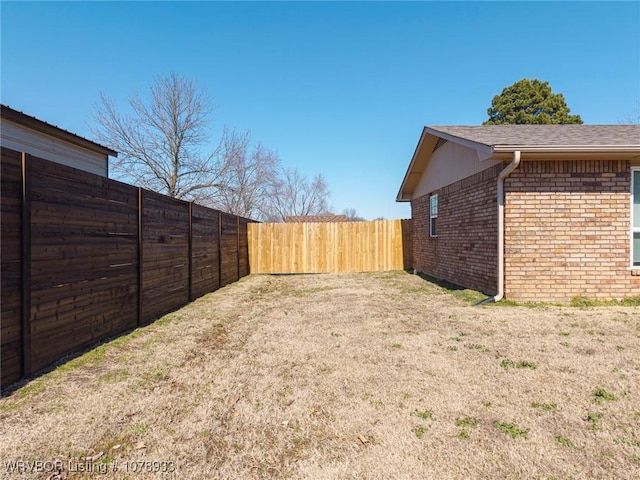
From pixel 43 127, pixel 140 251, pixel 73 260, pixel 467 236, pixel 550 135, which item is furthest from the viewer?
pixel 467 236

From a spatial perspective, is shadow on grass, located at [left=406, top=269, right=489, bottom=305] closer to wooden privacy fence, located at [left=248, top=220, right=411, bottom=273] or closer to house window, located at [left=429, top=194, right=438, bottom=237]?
house window, located at [left=429, top=194, right=438, bottom=237]

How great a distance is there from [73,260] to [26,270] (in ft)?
2.11

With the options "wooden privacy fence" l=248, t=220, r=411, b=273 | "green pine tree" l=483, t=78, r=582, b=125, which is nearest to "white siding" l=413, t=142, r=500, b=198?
"wooden privacy fence" l=248, t=220, r=411, b=273

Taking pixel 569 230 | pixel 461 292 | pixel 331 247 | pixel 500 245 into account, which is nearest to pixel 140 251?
pixel 500 245

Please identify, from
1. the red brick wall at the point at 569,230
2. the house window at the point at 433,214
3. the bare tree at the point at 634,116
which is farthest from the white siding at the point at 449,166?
the bare tree at the point at 634,116

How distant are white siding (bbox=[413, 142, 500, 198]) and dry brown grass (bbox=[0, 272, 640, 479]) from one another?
13.2 ft

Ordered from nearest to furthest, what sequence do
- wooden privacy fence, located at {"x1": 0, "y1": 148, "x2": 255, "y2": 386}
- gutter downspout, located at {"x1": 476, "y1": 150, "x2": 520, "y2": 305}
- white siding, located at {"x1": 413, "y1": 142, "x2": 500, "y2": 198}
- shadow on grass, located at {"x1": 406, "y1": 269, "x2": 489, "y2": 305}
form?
wooden privacy fence, located at {"x1": 0, "y1": 148, "x2": 255, "y2": 386}
gutter downspout, located at {"x1": 476, "y1": 150, "x2": 520, "y2": 305}
shadow on grass, located at {"x1": 406, "y1": 269, "x2": 489, "y2": 305}
white siding, located at {"x1": 413, "y1": 142, "x2": 500, "y2": 198}

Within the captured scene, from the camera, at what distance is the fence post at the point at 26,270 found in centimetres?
304

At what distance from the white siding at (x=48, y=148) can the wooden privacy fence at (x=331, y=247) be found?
19.6 feet

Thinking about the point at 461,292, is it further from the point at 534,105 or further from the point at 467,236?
the point at 534,105

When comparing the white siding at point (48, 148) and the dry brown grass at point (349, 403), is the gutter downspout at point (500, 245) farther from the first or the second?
the white siding at point (48, 148)

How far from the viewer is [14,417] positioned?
96.2 inches

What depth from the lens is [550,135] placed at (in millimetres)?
7125

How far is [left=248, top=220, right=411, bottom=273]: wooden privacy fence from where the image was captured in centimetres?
1324
